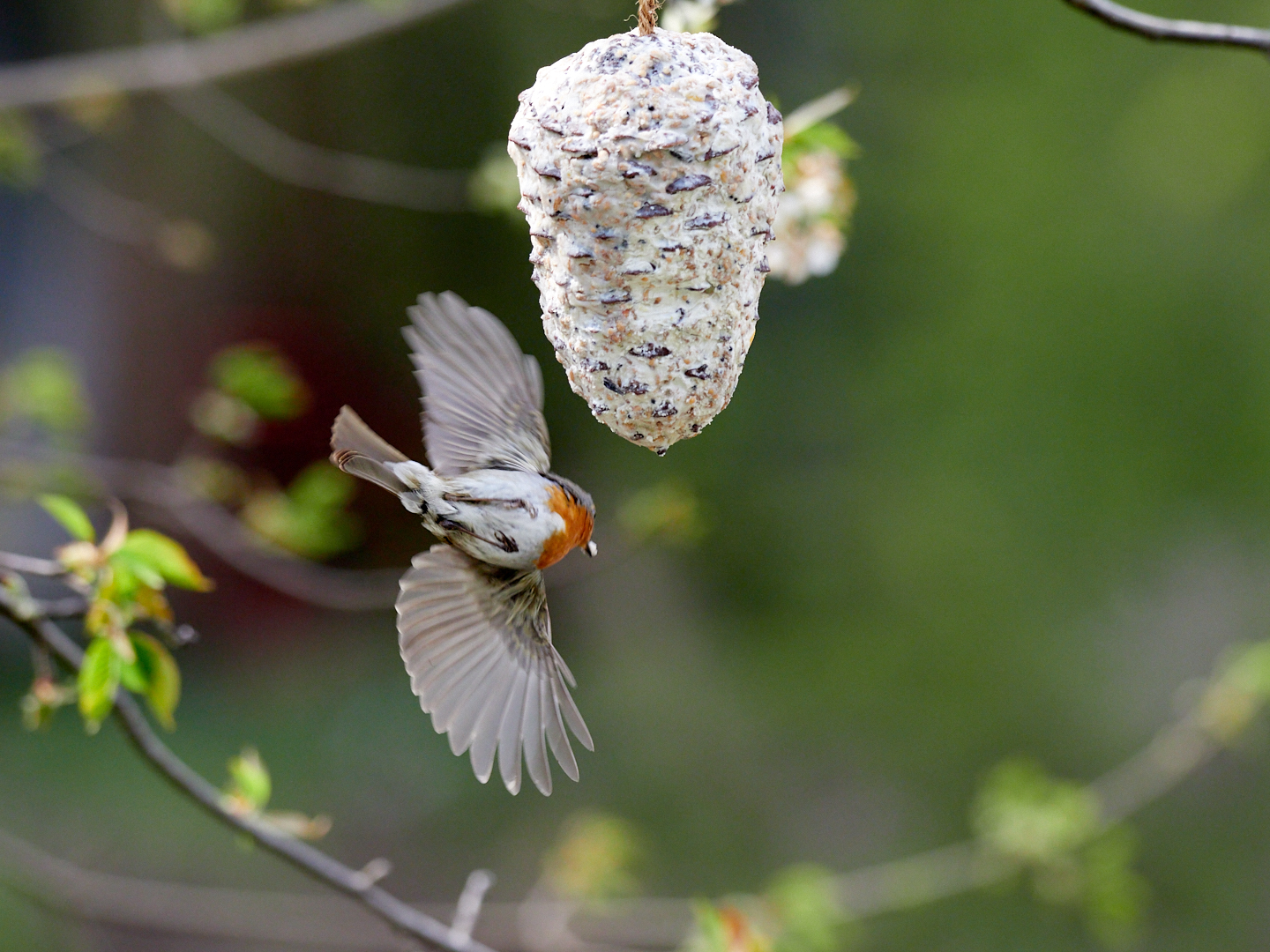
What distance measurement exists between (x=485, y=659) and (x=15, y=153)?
1340 mm

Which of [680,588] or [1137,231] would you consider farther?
[680,588]

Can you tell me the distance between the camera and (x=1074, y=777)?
3312 millimetres

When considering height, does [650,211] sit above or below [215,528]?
below

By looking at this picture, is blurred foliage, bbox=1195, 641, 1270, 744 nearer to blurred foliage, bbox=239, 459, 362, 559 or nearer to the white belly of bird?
blurred foliage, bbox=239, 459, 362, 559

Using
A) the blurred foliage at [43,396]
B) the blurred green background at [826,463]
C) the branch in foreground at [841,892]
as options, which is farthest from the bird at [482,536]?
the blurred green background at [826,463]

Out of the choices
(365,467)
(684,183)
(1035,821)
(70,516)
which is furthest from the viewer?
(1035,821)

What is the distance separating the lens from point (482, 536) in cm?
98

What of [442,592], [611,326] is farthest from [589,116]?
[442,592]

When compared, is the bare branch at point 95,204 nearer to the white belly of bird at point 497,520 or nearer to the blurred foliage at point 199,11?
the blurred foliage at point 199,11

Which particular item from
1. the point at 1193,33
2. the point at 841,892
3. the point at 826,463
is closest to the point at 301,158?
the point at 826,463

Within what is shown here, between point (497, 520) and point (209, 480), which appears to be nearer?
point (497, 520)

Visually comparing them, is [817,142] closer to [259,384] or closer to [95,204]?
[259,384]

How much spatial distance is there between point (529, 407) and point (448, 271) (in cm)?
278

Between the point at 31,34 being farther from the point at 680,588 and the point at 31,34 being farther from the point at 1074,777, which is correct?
the point at 1074,777
